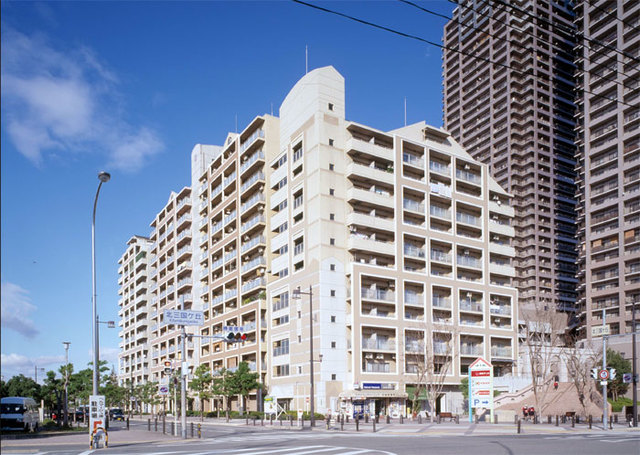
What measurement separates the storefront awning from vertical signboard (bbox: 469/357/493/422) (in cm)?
1862

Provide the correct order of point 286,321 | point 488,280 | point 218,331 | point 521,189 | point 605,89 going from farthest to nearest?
1. point 521,189
2. point 605,89
3. point 218,331
4. point 488,280
5. point 286,321

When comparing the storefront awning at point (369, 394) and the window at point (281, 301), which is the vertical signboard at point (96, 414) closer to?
the storefront awning at point (369, 394)

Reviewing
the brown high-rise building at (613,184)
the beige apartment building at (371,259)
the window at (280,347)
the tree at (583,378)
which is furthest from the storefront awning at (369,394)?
the brown high-rise building at (613,184)

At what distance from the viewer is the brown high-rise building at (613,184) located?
88.3m

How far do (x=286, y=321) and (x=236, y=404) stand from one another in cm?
1956

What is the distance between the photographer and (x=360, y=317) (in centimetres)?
6519

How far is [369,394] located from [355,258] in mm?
14921

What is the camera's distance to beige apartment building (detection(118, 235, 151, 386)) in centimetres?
13238

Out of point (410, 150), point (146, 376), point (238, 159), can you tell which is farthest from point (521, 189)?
point (146, 376)

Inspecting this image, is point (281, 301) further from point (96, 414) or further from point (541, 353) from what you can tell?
point (96, 414)

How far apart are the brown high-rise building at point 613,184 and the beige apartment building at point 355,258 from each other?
1836cm

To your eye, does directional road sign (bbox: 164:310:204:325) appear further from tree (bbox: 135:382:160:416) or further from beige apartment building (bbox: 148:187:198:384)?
tree (bbox: 135:382:160:416)

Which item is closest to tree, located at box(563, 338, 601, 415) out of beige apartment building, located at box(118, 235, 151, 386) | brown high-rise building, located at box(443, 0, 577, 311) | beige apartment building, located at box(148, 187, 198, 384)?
brown high-rise building, located at box(443, 0, 577, 311)

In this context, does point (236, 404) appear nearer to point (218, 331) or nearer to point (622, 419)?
point (218, 331)
